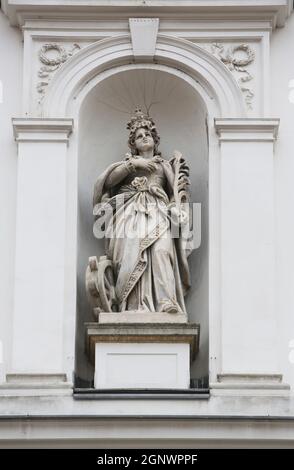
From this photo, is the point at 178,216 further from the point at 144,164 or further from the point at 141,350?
the point at 141,350

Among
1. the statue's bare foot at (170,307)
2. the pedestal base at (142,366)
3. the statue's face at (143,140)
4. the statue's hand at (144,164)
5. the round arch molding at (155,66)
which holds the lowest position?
the pedestal base at (142,366)

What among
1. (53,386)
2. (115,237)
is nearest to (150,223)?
(115,237)

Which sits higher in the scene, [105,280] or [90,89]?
[90,89]

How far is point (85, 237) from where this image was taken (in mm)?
20516

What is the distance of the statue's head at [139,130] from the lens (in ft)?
68.1

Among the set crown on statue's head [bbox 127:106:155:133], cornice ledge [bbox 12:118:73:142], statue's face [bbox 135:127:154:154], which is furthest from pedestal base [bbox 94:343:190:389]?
crown on statue's head [bbox 127:106:155:133]

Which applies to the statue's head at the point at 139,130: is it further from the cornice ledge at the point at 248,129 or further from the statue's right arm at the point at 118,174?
the cornice ledge at the point at 248,129

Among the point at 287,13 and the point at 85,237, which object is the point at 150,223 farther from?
the point at 287,13

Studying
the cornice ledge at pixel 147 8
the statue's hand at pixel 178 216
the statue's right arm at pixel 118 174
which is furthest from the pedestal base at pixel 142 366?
the cornice ledge at pixel 147 8

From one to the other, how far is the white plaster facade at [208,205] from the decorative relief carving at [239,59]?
0.04ft

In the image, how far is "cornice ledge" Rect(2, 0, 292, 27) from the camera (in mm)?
20797

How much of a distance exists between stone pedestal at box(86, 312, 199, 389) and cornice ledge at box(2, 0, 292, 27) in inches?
127

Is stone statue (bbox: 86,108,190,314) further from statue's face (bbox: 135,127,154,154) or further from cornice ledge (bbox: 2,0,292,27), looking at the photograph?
cornice ledge (bbox: 2,0,292,27)

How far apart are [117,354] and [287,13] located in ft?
13.0
